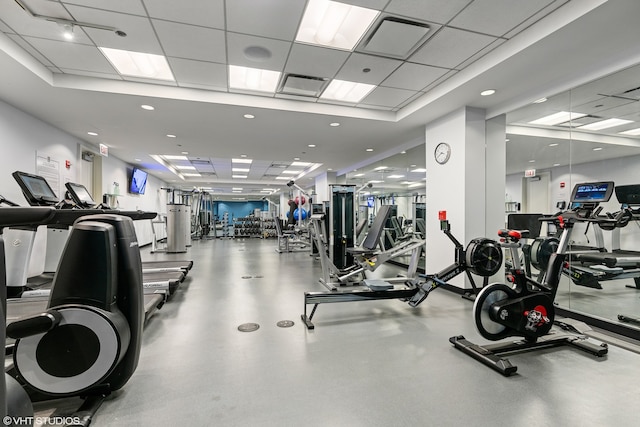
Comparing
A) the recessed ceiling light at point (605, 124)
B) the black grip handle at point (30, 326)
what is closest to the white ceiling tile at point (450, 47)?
the recessed ceiling light at point (605, 124)

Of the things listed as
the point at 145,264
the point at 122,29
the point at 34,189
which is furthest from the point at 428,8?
the point at 145,264

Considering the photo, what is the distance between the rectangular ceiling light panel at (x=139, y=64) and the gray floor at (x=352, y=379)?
2990 mm

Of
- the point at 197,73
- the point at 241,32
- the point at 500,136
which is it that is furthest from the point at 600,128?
the point at 197,73

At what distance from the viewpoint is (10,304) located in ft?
9.52

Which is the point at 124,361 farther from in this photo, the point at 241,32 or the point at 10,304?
the point at 241,32

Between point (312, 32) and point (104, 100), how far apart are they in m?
3.23

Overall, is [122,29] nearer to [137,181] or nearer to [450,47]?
[450,47]

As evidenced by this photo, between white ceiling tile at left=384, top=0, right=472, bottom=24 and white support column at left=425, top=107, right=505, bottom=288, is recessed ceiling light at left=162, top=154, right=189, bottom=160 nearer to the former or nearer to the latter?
white support column at left=425, top=107, right=505, bottom=288

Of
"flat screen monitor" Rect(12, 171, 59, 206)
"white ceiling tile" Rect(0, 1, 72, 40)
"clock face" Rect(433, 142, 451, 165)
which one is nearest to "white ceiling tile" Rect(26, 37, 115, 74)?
"white ceiling tile" Rect(0, 1, 72, 40)

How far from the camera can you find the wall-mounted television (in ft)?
29.8

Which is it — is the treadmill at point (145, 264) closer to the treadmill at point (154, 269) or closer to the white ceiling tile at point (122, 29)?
the treadmill at point (154, 269)

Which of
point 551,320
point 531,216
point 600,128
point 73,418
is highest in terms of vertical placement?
point 600,128

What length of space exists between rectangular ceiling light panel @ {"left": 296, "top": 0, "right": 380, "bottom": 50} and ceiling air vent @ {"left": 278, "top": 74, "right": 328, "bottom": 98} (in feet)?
2.58

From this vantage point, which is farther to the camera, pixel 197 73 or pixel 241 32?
pixel 197 73
